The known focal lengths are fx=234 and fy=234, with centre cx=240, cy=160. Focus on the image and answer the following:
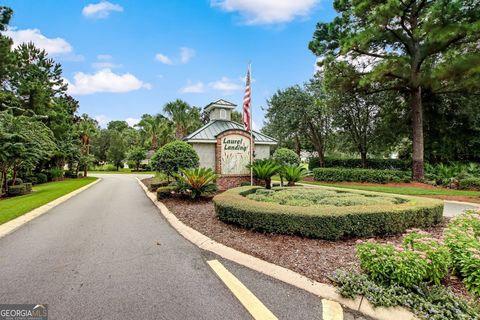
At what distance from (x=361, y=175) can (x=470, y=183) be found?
542 cm

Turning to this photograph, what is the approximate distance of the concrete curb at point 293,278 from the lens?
2479 millimetres

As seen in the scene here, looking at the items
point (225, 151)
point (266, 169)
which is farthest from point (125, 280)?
point (225, 151)

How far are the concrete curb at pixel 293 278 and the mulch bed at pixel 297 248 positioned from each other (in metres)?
0.12

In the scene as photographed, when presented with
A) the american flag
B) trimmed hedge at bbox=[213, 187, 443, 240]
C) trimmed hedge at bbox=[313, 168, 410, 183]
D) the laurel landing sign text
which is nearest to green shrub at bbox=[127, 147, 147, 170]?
trimmed hedge at bbox=[313, 168, 410, 183]

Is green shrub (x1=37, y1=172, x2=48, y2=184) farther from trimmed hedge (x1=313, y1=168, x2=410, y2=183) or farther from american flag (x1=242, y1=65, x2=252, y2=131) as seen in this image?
trimmed hedge (x1=313, y1=168, x2=410, y2=183)

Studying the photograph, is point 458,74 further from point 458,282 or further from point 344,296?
point 344,296

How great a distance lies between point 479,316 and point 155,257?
4.18m

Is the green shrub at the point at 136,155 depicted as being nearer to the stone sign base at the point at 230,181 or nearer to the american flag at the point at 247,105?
the stone sign base at the point at 230,181

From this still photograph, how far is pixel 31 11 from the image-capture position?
32.0 ft

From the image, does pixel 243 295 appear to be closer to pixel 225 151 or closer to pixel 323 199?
pixel 323 199

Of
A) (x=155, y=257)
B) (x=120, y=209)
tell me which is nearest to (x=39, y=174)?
(x=120, y=209)

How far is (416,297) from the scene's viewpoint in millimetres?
2562

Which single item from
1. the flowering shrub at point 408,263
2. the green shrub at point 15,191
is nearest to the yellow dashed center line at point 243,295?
the flowering shrub at point 408,263

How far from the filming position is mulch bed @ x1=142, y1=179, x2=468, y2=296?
338 cm
